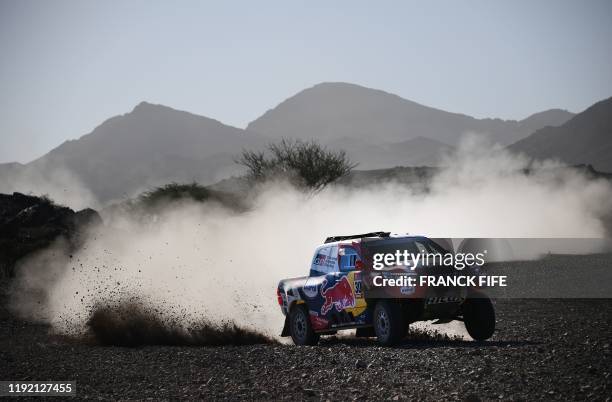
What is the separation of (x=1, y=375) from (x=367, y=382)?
659 centimetres

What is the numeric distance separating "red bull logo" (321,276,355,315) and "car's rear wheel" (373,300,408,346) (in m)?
0.71

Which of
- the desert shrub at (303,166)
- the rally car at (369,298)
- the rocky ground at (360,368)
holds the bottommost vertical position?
the rocky ground at (360,368)

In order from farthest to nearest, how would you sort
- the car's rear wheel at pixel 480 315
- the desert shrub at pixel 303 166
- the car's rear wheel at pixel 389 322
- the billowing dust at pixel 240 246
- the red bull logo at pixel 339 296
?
the desert shrub at pixel 303 166 → the billowing dust at pixel 240 246 → the red bull logo at pixel 339 296 → the car's rear wheel at pixel 480 315 → the car's rear wheel at pixel 389 322

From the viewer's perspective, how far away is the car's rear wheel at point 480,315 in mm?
14883

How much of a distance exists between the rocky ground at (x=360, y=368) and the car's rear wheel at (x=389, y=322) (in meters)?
0.29

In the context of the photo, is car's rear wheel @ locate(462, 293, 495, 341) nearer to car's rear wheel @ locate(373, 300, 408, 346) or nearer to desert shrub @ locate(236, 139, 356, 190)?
car's rear wheel @ locate(373, 300, 408, 346)

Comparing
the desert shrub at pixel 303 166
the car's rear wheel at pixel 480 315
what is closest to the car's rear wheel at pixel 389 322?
the car's rear wheel at pixel 480 315

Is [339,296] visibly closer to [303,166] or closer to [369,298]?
[369,298]

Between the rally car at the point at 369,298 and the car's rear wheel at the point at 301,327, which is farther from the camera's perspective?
the car's rear wheel at the point at 301,327

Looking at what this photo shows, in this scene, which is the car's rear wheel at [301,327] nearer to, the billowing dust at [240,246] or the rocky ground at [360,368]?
the rocky ground at [360,368]

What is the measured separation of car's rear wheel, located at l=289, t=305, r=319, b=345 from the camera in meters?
16.6

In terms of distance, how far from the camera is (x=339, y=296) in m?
15.8

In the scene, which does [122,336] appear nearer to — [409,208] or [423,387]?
[423,387]

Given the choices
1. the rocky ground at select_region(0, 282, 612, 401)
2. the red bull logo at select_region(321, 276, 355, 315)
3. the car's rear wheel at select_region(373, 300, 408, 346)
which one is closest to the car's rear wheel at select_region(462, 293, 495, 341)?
the rocky ground at select_region(0, 282, 612, 401)
